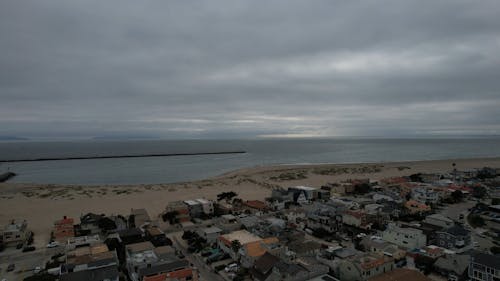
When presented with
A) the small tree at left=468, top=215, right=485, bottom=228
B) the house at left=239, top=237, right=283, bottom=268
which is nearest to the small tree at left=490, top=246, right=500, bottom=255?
the small tree at left=468, top=215, right=485, bottom=228

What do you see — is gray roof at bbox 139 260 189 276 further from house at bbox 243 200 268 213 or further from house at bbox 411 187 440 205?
house at bbox 411 187 440 205

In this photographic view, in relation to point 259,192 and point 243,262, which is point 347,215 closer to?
point 243,262

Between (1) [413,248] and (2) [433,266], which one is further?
(1) [413,248]

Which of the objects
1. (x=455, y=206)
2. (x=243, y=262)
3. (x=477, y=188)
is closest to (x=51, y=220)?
(x=243, y=262)

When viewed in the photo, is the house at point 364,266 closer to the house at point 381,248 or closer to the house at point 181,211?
the house at point 381,248

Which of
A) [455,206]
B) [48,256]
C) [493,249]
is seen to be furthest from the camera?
[455,206]
